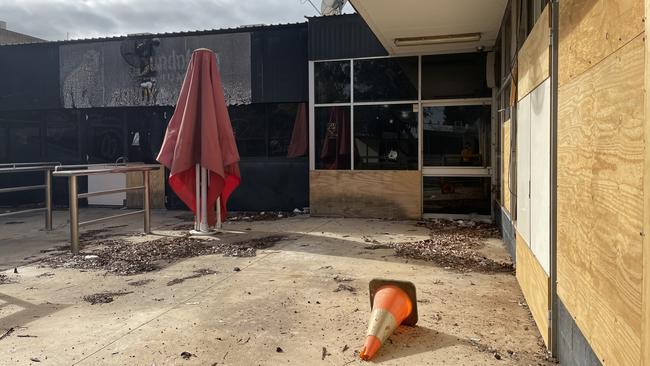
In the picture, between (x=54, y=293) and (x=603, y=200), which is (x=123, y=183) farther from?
(x=603, y=200)

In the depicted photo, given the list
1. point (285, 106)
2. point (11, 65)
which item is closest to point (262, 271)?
point (285, 106)

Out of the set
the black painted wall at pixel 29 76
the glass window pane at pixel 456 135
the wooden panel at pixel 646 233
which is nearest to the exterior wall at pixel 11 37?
the black painted wall at pixel 29 76

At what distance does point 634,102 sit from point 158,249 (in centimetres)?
585

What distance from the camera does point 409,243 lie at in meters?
6.75

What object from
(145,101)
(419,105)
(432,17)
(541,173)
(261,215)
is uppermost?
(432,17)

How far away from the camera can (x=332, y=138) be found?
9.51m

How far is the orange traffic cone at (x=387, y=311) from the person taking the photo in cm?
310

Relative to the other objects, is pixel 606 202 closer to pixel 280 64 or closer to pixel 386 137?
pixel 386 137

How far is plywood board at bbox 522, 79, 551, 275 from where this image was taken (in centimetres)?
305

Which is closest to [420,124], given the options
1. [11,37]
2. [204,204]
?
[204,204]

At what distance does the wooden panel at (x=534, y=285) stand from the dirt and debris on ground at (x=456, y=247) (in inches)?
35.8

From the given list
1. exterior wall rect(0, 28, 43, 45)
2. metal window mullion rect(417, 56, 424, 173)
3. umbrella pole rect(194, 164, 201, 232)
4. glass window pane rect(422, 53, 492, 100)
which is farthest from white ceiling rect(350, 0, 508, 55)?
exterior wall rect(0, 28, 43, 45)

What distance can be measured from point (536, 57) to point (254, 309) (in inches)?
112

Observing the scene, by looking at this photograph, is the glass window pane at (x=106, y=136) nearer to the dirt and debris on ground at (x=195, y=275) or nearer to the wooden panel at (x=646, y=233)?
the dirt and debris on ground at (x=195, y=275)
